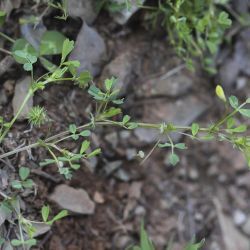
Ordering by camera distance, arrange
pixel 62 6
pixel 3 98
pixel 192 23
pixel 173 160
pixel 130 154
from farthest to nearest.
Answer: pixel 130 154, pixel 192 23, pixel 3 98, pixel 62 6, pixel 173 160

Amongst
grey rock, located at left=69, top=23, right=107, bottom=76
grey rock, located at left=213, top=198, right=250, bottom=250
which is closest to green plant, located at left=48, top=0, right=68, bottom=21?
grey rock, located at left=69, top=23, right=107, bottom=76

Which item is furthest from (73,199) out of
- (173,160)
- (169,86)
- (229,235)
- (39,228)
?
(229,235)

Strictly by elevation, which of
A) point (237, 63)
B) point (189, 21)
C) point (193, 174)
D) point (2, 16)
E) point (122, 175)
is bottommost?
point (193, 174)

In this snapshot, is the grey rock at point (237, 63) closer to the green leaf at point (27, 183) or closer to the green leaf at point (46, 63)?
the green leaf at point (46, 63)

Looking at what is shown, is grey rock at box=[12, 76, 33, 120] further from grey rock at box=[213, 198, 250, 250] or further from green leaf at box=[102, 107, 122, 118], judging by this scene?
grey rock at box=[213, 198, 250, 250]

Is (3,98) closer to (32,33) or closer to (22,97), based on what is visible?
(22,97)

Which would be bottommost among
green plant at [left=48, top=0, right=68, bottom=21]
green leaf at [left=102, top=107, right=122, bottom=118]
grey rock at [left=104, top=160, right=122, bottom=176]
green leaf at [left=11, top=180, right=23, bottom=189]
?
grey rock at [left=104, top=160, right=122, bottom=176]

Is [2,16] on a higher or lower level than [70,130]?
higher
